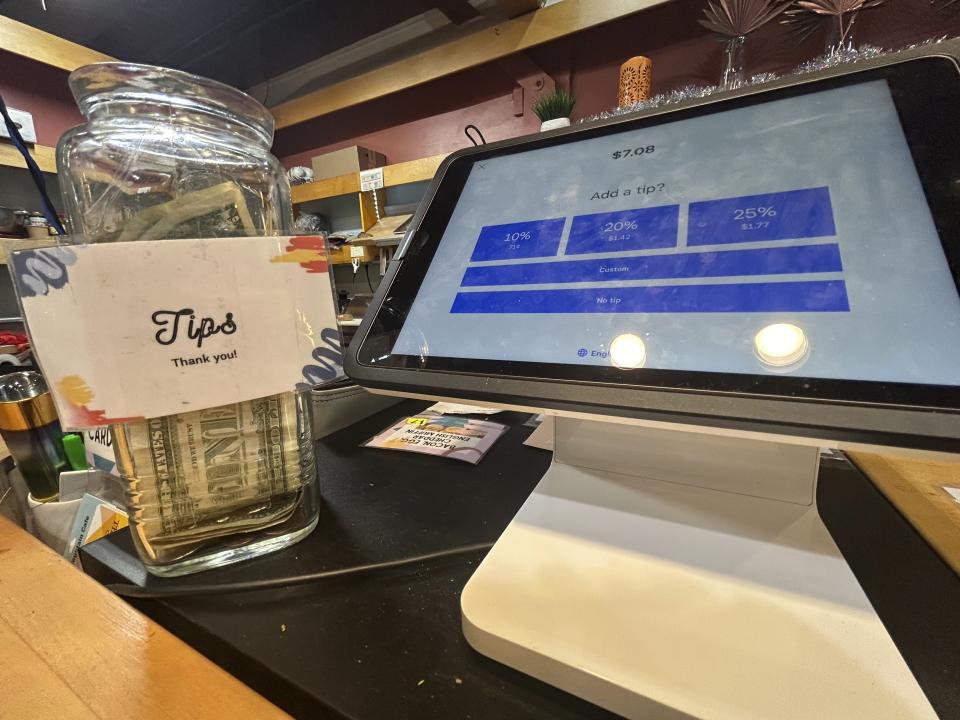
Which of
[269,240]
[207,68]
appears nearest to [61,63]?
[207,68]

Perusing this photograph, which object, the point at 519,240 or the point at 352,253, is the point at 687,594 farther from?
the point at 352,253

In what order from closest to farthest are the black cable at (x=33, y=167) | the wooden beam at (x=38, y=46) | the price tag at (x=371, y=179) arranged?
the black cable at (x=33, y=167) → the wooden beam at (x=38, y=46) → the price tag at (x=371, y=179)

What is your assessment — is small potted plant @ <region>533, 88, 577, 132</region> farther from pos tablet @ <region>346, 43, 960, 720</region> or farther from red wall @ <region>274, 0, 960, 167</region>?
pos tablet @ <region>346, 43, 960, 720</region>

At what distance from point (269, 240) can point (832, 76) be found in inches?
14.2

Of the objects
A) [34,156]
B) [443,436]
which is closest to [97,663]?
[443,436]

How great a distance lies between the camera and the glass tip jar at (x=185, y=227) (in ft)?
0.83

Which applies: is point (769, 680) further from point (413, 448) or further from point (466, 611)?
point (413, 448)

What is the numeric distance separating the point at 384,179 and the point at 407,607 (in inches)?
71.6

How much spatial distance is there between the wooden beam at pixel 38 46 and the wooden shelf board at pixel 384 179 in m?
0.80

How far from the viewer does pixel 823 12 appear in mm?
1011

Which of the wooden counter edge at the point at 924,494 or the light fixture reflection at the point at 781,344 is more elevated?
the light fixture reflection at the point at 781,344

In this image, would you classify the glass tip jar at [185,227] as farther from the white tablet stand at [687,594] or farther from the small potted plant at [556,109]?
the small potted plant at [556,109]

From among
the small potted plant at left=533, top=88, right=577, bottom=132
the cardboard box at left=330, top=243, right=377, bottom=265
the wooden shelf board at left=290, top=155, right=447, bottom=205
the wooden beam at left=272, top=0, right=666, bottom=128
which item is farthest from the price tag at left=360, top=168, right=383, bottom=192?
the small potted plant at left=533, top=88, right=577, bottom=132

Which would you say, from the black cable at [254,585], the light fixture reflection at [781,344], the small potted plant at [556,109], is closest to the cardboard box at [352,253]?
the small potted plant at [556,109]
